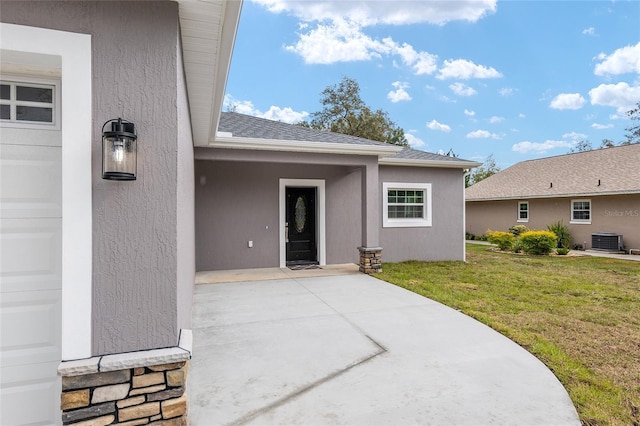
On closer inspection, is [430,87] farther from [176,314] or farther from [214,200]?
[176,314]

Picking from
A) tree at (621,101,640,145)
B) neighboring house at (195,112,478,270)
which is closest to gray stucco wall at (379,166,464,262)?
neighboring house at (195,112,478,270)

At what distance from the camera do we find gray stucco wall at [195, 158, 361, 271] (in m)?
8.25

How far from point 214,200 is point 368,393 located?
21.4 ft

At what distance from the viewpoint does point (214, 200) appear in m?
8.28

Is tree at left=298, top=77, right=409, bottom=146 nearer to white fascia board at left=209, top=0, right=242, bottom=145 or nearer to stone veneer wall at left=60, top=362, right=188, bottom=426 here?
white fascia board at left=209, top=0, right=242, bottom=145

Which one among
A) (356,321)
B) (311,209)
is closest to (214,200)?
(311,209)

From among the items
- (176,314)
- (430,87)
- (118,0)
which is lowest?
(176,314)

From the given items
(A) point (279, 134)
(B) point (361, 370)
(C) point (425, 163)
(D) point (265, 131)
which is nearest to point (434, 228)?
(C) point (425, 163)

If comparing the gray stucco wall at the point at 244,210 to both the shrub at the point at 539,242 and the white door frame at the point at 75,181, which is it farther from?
the shrub at the point at 539,242

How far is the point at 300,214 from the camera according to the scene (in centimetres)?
941

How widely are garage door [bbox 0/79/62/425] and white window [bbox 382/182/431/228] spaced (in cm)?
845

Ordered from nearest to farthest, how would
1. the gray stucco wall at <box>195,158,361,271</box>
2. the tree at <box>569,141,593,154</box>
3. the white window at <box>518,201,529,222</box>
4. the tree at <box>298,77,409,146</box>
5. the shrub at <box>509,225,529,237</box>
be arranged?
the gray stucco wall at <box>195,158,361,271</box> < the shrub at <box>509,225,529,237</box> < the white window at <box>518,201,529,222</box> < the tree at <box>298,77,409,146</box> < the tree at <box>569,141,593,154</box>

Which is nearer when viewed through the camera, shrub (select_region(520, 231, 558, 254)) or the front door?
the front door

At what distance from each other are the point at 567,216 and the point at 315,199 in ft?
41.5
